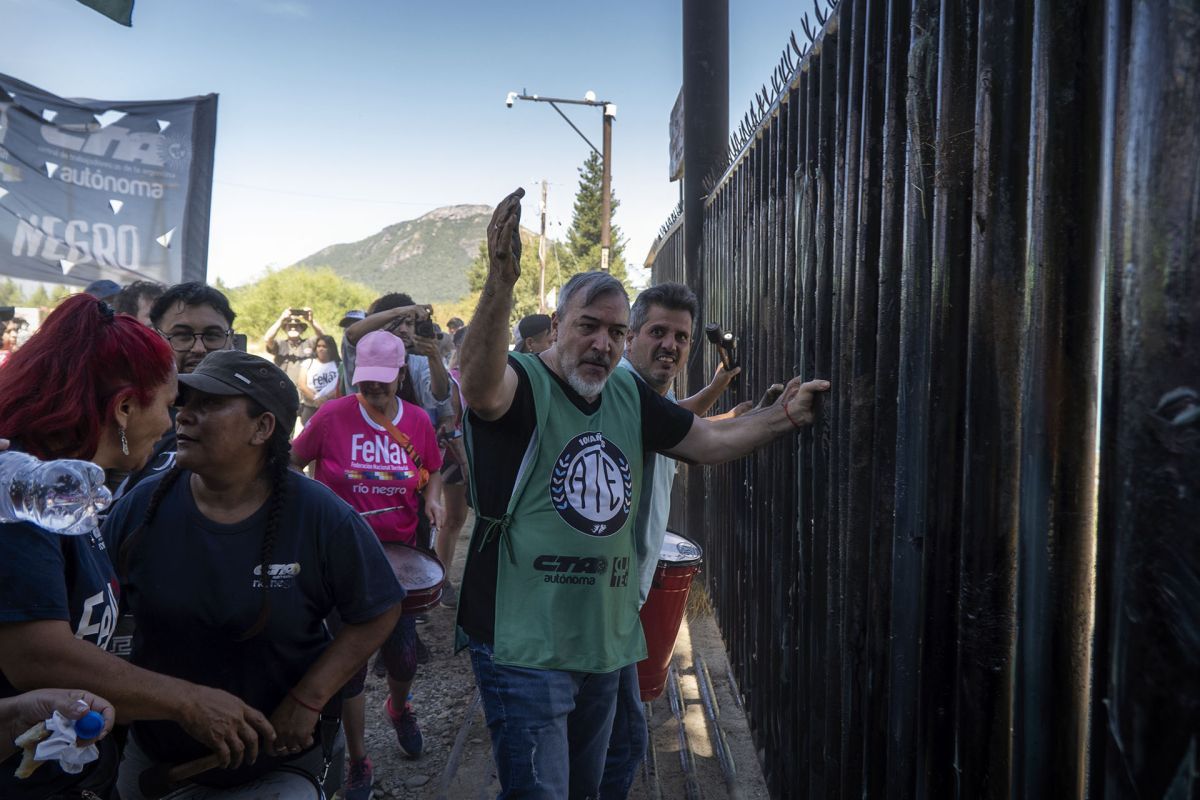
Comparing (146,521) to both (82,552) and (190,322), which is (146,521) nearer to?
(82,552)

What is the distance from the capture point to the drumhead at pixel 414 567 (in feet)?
12.1

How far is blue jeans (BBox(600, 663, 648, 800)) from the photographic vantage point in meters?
3.10

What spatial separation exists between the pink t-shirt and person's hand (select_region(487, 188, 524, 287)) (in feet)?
8.19

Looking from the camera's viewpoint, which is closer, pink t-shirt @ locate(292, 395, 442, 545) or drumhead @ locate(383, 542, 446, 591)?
drumhead @ locate(383, 542, 446, 591)

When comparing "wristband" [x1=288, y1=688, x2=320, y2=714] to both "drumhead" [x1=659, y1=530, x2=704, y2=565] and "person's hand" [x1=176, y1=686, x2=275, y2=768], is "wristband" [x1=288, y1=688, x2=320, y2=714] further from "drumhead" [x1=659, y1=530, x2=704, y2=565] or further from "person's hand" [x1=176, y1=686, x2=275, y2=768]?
"drumhead" [x1=659, y1=530, x2=704, y2=565]

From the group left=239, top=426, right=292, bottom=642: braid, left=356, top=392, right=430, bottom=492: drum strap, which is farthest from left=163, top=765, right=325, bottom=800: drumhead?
left=356, top=392, right=430, bottom=492: drum strap

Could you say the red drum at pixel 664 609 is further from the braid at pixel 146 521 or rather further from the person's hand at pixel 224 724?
the braid at pixel 146 521

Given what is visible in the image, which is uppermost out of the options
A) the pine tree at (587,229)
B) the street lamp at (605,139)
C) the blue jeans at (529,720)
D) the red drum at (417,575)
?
the pine tree at (587,229)

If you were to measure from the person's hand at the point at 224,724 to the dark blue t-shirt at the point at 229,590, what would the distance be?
20 cm

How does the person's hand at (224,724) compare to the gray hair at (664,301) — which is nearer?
the person's hand at (224,724)

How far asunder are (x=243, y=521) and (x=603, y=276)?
1.42 metres

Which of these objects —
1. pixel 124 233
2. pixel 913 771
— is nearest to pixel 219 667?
pixel 913 771

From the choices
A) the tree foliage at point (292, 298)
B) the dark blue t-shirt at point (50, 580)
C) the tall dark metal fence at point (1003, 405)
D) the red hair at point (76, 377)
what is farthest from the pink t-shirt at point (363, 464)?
the tree foliage at point (292, 298)

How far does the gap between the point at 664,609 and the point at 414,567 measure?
48.6 inches
